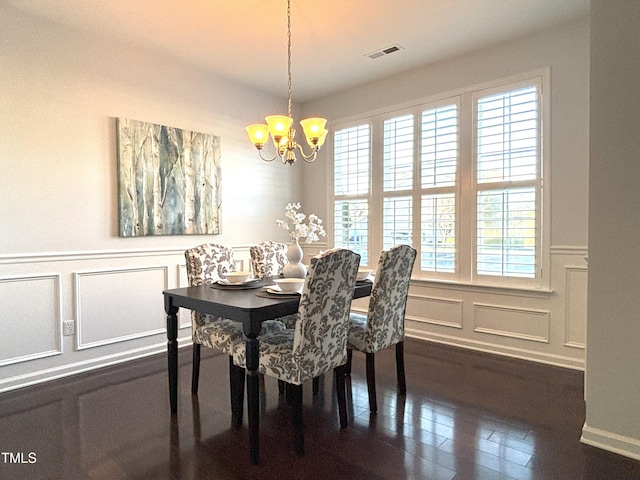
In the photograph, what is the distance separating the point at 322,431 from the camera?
7.97 ft

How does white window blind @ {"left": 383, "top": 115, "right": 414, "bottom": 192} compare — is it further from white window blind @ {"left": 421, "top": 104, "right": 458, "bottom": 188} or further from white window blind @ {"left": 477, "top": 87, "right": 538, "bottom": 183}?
white window blind @ {"left": 477, "top": 87, "right": 538, "bottom": 183}

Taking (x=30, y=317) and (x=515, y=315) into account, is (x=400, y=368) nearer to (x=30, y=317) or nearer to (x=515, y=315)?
(x=515, y=315)

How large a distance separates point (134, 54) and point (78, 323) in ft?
7.87

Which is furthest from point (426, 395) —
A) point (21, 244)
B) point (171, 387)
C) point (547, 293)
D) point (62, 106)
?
point (62, 106)

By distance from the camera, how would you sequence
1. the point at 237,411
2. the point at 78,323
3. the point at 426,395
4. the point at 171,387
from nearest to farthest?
the point at 237,411, the point at 171,387, the point at 426,395, the point at 78,323

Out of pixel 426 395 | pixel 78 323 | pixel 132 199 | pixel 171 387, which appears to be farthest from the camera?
pixel 132 199

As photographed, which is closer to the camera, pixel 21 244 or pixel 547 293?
pixel 21 244

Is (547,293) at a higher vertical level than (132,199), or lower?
lower

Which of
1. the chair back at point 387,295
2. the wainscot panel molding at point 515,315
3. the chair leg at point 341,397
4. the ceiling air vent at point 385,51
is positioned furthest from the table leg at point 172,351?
the ceiling air vent at point 385,51

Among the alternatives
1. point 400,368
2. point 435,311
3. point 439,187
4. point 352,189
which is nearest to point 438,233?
point 439,187

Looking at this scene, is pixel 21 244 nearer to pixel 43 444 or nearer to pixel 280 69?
pixel 43 444

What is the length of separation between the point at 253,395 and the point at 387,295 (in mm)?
1043

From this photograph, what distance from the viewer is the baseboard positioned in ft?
7.02

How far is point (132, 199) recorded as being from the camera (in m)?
3.69
